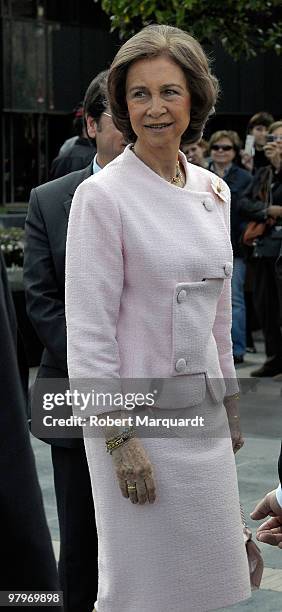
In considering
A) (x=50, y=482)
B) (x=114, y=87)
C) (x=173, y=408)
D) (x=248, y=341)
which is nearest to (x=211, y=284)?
(x=173, y=408)

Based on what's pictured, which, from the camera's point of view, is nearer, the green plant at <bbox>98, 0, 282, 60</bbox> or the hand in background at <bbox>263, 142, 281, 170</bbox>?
the hand in background at <bbox>263, 142, 281, 170</bbox>

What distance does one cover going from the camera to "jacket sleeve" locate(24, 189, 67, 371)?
479 cm

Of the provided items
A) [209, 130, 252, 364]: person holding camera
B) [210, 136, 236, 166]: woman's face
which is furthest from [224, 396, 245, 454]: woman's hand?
[210, 136, 236, 166]: woman's face

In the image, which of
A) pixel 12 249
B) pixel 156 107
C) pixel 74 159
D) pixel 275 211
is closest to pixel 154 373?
pixel 156 107

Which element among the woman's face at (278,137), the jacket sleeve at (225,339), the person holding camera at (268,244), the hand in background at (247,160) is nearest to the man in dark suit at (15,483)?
the jacket sleeve at (225,339)

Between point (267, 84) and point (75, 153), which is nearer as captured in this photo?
point (75, 153)

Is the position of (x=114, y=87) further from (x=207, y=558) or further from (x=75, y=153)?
(x=75, y=153)

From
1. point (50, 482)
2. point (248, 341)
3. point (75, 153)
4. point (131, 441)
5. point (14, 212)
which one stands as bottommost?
point (14, 212)

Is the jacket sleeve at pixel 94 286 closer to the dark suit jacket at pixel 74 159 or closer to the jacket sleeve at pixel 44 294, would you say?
the jacket sleeve at pixel 44 294

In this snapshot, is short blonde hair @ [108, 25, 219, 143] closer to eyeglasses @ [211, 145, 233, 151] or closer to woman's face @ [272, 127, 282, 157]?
woman's face @ [272, 127, 282, 157]

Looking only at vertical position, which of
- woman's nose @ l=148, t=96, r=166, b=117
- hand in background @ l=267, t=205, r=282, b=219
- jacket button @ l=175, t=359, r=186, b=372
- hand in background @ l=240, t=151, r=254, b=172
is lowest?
hand in background @ l=240, t=151, r=254, b=172

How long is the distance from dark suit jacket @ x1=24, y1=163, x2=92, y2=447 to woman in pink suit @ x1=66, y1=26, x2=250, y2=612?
3.08 feet

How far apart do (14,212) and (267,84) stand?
7.87 metres

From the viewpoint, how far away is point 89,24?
101 ft
